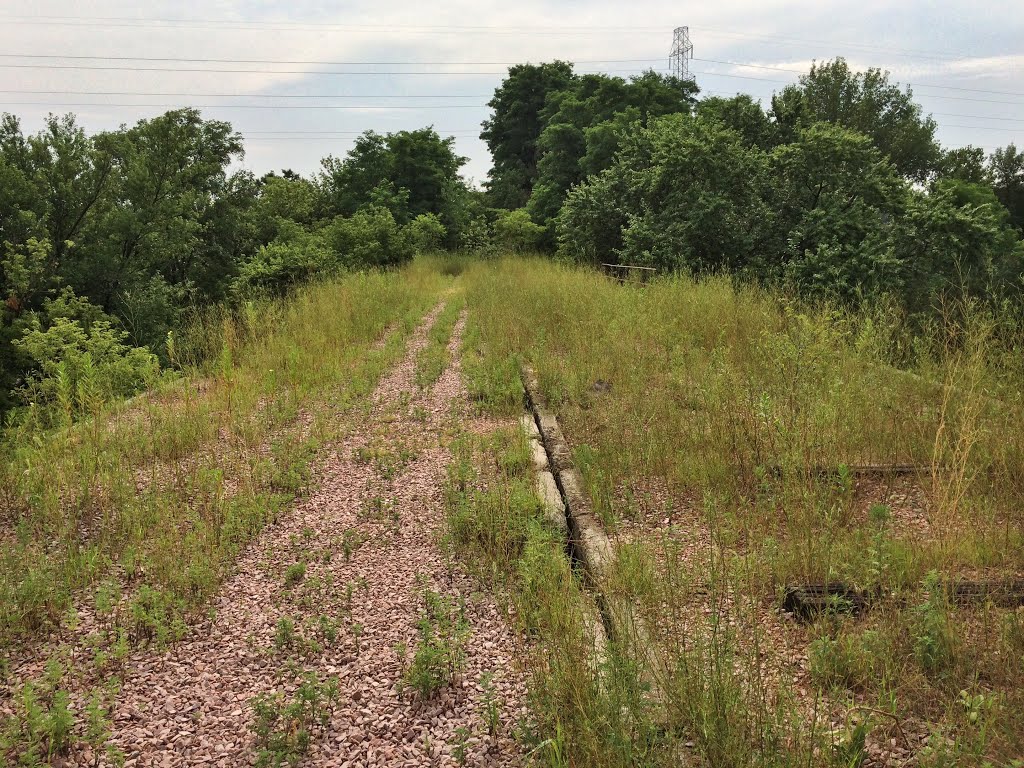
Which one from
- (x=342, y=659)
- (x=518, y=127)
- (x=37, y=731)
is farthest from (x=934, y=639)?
(x=518, y=127)

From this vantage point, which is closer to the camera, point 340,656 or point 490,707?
point 490,707

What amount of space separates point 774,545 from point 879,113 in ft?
181

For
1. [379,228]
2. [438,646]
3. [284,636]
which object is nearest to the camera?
[438,646]

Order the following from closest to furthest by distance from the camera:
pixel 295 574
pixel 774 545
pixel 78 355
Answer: pixel 774 545 < pixel 295 574 < pixel 78 355

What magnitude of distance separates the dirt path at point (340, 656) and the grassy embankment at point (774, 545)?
278 mm

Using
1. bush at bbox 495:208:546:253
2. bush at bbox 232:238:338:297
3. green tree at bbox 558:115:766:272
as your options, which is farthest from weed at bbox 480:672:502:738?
bush at bbox 495:208:546:253

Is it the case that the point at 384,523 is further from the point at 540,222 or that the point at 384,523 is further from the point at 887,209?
the point at 540,222

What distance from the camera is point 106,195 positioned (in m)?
15.7

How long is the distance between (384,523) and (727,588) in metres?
2.38

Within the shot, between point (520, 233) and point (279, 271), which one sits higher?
point (520, 233)

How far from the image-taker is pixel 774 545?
372cm

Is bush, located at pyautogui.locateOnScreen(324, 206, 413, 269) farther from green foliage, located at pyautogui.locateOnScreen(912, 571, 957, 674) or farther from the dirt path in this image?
green foliage, located at pyautogui.locateOnScreen(912, 571, 957, 674)

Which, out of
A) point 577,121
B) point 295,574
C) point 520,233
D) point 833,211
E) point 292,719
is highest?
point 577,121

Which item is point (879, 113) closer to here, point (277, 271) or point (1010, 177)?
point (1010, 177)
